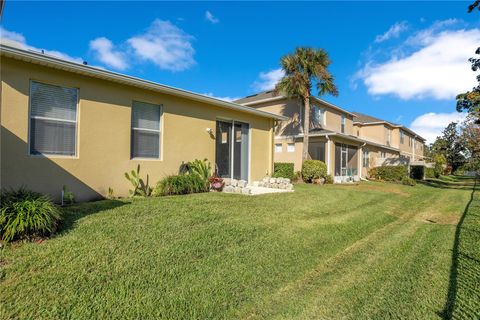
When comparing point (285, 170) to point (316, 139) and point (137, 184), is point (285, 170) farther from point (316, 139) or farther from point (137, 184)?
point (137, 184)

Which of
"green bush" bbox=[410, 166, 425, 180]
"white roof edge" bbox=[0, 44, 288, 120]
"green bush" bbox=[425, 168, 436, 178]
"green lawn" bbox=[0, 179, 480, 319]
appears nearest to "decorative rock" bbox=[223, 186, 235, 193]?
"green lawn" bbox=[0, 179, 480, 319]

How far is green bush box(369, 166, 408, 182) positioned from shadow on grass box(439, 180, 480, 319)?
16.7 metres

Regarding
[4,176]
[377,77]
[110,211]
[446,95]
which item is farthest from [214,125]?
[446,95]

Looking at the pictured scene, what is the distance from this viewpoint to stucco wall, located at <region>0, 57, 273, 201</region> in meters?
6.10

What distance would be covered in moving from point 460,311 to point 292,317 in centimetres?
189

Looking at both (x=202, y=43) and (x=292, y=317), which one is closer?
(x=292, y=317)

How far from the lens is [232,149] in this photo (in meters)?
11.8

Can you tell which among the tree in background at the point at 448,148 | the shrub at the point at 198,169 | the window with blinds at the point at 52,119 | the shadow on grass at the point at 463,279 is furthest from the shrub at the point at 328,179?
the tree in background at the point at 448,148

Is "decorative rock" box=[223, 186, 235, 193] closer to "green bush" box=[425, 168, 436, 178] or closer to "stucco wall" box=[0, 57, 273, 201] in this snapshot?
"stucco wall" box=[0, 57, 273, 201]

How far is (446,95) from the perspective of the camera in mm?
23031

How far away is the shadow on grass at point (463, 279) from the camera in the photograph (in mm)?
2982

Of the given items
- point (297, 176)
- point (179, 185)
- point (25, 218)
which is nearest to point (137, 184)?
point (179, 185)

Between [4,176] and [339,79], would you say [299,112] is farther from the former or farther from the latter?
[4,176]

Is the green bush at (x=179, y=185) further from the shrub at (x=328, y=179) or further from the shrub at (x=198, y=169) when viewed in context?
the shrub at (x=328, y=179)
